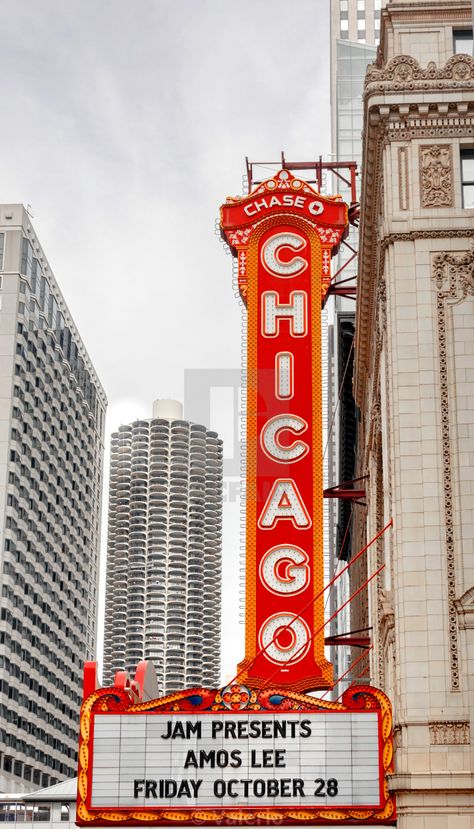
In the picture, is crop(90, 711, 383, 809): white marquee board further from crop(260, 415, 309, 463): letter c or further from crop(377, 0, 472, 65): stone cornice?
crop(377, 0, 472, 65): stone cornice

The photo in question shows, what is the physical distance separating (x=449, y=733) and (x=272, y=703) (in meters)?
3.72

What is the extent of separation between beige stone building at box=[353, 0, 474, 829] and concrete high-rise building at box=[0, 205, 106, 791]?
7919 centimetres

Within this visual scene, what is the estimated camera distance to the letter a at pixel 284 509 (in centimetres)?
3572

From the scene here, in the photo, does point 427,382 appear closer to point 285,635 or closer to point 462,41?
point 462,41

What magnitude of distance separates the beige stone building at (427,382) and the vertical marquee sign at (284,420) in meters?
4.31

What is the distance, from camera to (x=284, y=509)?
35906 millimetres

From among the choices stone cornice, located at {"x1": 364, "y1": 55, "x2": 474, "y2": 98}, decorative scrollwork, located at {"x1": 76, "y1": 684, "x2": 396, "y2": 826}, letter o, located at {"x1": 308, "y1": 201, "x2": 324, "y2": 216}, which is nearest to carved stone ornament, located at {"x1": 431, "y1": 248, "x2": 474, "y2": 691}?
decorative scrollwork, located at {"x1": 76, "y1": 684, "x2": 396, "y2": 826}

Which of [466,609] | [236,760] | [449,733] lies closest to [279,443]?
[466,609]

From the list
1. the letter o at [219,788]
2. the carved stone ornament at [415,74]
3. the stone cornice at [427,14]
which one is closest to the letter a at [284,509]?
the letter o at [219,788]

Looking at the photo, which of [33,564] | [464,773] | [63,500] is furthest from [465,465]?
[63,500]

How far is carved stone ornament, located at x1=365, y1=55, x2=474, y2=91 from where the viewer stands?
2809cm

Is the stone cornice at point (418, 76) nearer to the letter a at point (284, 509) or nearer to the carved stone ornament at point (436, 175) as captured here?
the carved stone ornament at point (436, 175)

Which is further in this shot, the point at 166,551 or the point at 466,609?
the point at 166,551

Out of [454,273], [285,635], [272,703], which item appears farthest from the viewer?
[285,635]
